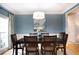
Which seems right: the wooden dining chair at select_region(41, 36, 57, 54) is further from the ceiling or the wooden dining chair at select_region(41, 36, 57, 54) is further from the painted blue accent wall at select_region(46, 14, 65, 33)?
the painted blue accent wall at select_region(46, 14, 65, 33)

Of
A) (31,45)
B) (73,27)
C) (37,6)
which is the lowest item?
(31,45)

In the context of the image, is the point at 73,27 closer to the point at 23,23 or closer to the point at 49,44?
the point at 23,23

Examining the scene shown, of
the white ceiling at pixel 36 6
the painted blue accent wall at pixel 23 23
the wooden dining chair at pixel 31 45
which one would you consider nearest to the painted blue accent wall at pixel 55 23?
the painted blue accent wall at pixel 23 23

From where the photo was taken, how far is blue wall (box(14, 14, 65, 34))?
8.40m

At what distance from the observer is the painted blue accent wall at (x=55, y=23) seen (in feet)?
27.6

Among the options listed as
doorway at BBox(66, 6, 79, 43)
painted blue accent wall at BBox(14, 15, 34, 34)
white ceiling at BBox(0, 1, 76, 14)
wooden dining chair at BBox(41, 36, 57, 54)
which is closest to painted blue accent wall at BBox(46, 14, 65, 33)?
doorway at BBox(66, 6, 79, 43)

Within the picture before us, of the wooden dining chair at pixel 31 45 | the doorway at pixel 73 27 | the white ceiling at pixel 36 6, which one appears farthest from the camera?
the doorway at pixel 73 27

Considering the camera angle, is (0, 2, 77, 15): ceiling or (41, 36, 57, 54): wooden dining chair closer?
(41, 36, 57, 54): wooden dining chair

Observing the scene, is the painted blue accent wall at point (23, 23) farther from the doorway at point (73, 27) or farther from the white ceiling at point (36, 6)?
the doorway at point (73, 27)

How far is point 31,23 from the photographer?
27.6 feet

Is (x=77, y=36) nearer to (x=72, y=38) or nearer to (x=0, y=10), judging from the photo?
(x=72, y=38)

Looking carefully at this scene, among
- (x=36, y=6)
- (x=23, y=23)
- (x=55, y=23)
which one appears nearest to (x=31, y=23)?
(x=23, y=23)

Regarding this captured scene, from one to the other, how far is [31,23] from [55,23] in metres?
1.52
